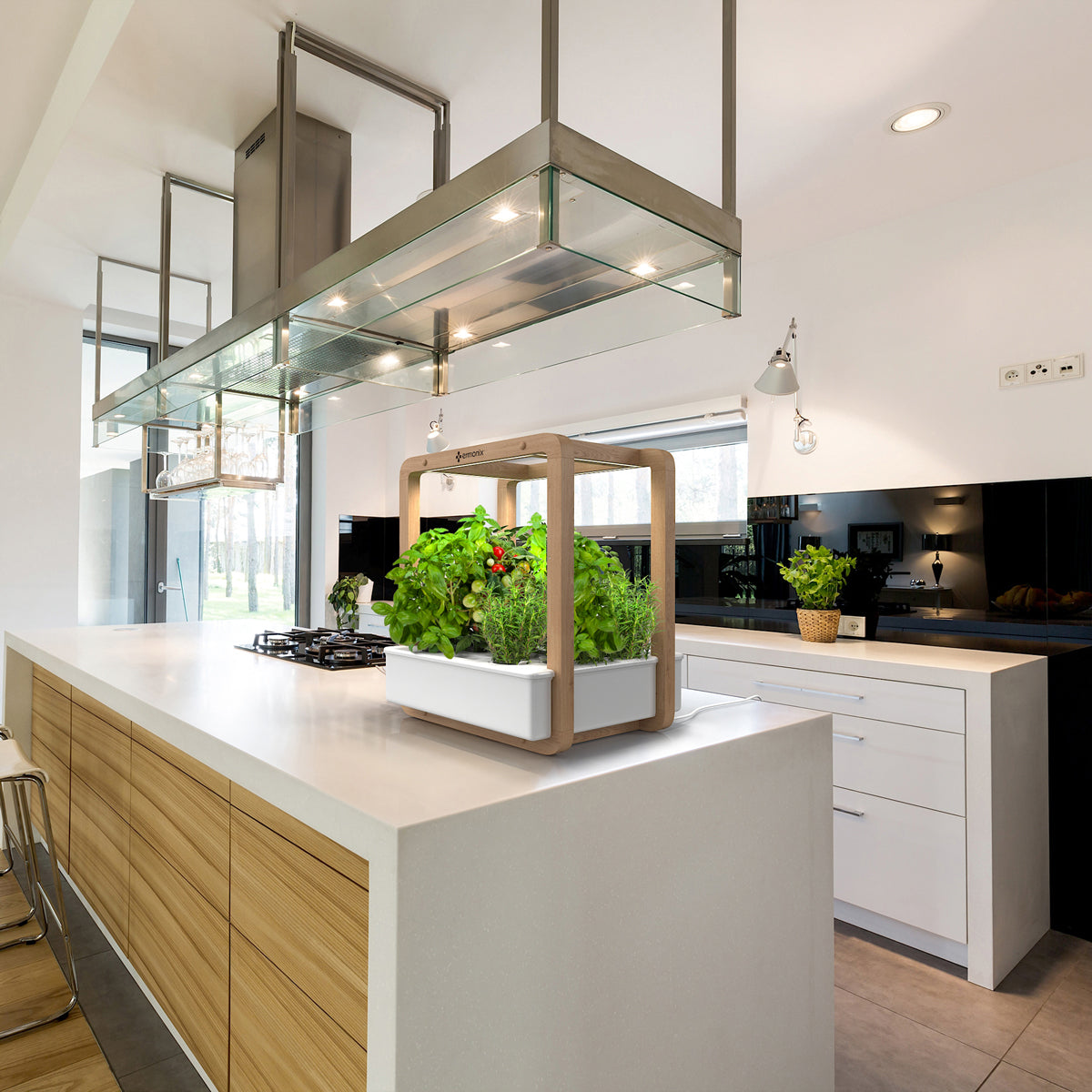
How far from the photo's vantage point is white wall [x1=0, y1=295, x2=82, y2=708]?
4121 millimetres

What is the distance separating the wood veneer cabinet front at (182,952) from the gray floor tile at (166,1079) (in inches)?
10.3

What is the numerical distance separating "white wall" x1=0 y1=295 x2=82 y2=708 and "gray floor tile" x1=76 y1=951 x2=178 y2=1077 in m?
2.52

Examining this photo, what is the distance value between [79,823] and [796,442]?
9.74 feet

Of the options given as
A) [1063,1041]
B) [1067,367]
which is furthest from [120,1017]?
[1067,367]

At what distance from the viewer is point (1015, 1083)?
1784mm

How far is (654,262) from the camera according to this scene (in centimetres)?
143

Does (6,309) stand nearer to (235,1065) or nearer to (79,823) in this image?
(79,823)

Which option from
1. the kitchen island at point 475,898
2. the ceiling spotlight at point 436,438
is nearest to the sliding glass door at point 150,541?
the ceiling spotlight at point 436,438

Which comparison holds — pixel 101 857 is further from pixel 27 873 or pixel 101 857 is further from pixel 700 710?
pixel 700 710

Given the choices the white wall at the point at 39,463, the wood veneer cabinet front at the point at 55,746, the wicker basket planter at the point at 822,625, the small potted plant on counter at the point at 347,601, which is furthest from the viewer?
the small potted plant on counter at the point at 347,601

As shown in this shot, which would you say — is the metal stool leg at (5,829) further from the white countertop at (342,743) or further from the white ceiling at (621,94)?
the white ceiling at (621,94)

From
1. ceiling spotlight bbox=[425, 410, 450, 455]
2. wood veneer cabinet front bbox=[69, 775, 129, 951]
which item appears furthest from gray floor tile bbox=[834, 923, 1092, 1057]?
ceiling spotlight bbox=[425, 410, 450, 455]

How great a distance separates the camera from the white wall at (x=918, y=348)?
104 inches

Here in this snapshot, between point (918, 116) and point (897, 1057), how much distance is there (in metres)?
2.61
